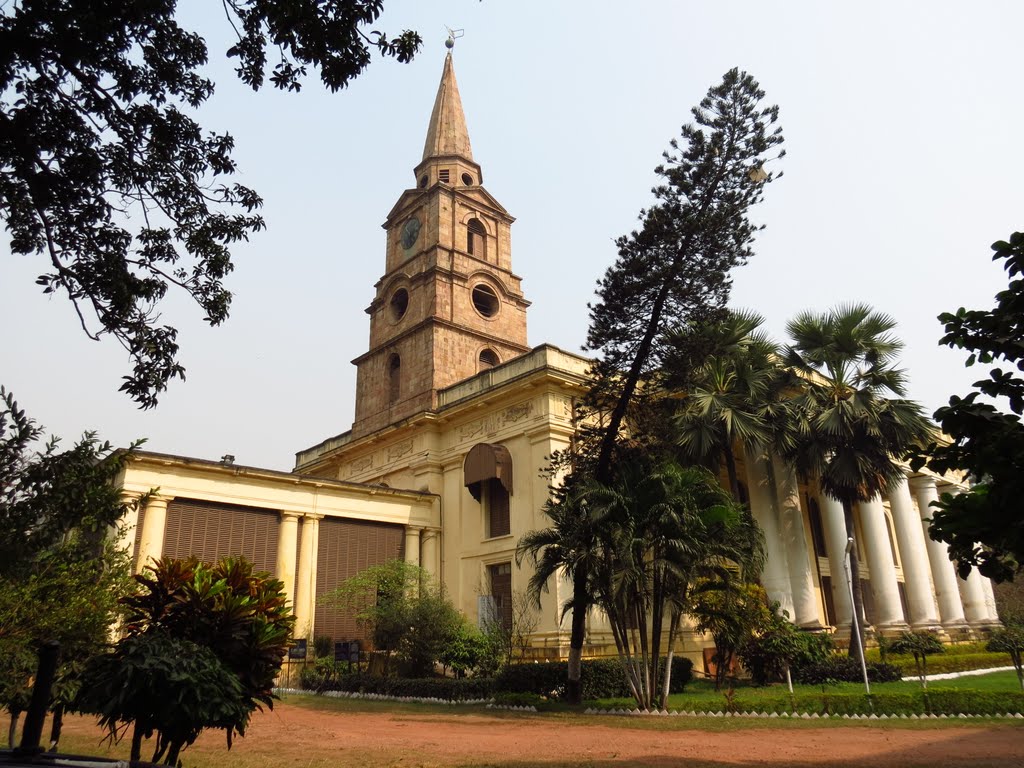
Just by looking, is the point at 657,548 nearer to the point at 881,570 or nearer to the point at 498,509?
the point at 498,509

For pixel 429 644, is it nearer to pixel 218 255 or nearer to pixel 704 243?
pixel 704 243

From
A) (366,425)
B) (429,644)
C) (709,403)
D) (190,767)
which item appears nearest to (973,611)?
(709,403)

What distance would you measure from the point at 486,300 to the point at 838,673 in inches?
829

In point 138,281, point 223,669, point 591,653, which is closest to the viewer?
point 223,669

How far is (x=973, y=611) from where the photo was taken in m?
31.4

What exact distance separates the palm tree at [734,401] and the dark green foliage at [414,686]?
8.21 m

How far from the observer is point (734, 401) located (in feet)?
70.1

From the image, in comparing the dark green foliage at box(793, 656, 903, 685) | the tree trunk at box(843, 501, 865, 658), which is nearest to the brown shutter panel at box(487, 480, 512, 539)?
the dark green foliage at box(793, 656, 903, 685)

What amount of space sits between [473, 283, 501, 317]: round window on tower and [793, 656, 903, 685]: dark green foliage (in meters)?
19.7

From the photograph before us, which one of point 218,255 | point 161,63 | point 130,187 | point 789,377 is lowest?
point 218,255

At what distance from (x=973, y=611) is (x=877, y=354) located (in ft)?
52.4

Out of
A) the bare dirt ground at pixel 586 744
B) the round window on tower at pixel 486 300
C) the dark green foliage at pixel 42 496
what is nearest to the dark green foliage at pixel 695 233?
the bare dirt ground at pixel 586 744

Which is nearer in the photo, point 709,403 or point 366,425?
point 709,403

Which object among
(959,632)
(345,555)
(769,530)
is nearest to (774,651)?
(769,530)
